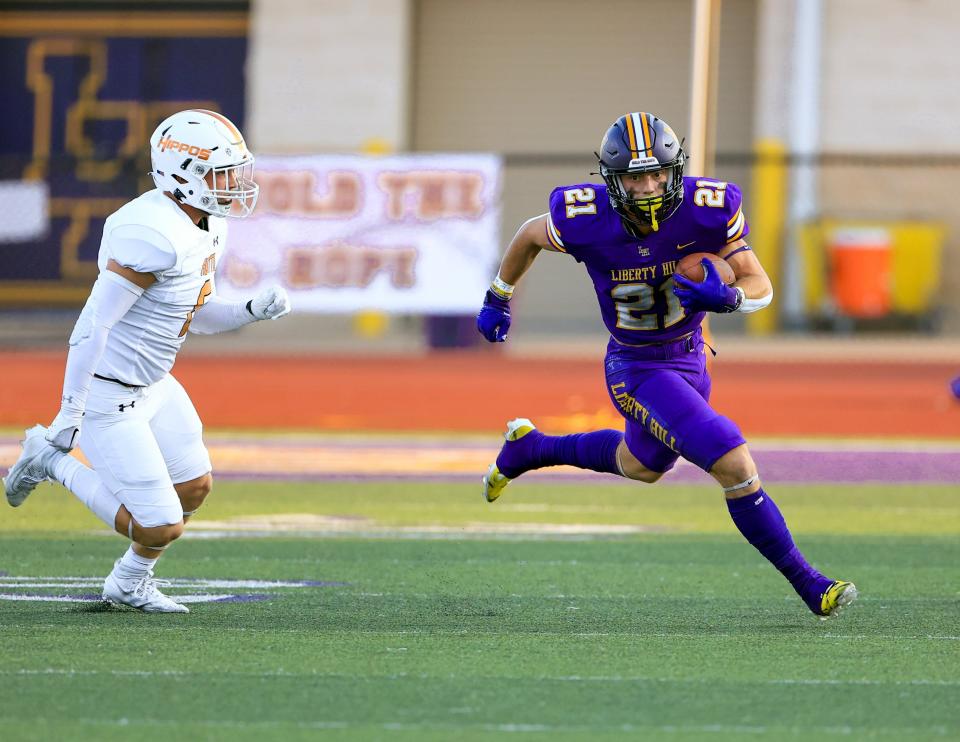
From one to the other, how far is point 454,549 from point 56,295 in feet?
48.6

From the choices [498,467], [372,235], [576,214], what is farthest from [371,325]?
[576,214]

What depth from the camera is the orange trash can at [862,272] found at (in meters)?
19.0

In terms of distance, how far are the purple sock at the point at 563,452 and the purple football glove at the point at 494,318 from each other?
52cm

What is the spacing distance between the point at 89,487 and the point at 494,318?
1.72 metres

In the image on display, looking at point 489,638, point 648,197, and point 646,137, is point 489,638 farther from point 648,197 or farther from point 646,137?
point 646,137

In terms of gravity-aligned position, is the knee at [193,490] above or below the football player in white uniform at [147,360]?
below

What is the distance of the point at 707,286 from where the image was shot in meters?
5.61

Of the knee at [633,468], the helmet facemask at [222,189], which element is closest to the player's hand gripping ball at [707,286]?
the knee at [633,468]

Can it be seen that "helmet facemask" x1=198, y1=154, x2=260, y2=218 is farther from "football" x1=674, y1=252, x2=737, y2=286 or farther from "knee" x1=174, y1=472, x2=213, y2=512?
"football" x1=674, y1=252, x2=737, y2=286

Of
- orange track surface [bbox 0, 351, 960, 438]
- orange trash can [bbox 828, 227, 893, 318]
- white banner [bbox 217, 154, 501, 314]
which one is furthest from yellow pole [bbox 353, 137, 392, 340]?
orange trash can [bbox 828, 227, 893, 318]

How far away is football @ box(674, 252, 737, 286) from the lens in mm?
5789

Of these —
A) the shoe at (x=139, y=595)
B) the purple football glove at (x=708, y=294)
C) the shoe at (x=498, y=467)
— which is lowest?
the shoe at (x=139, y=595)

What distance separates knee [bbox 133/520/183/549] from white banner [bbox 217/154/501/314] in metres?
10.3

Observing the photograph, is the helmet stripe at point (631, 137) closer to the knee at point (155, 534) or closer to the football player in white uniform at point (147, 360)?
the football player in white uniform at point (147, 360)
